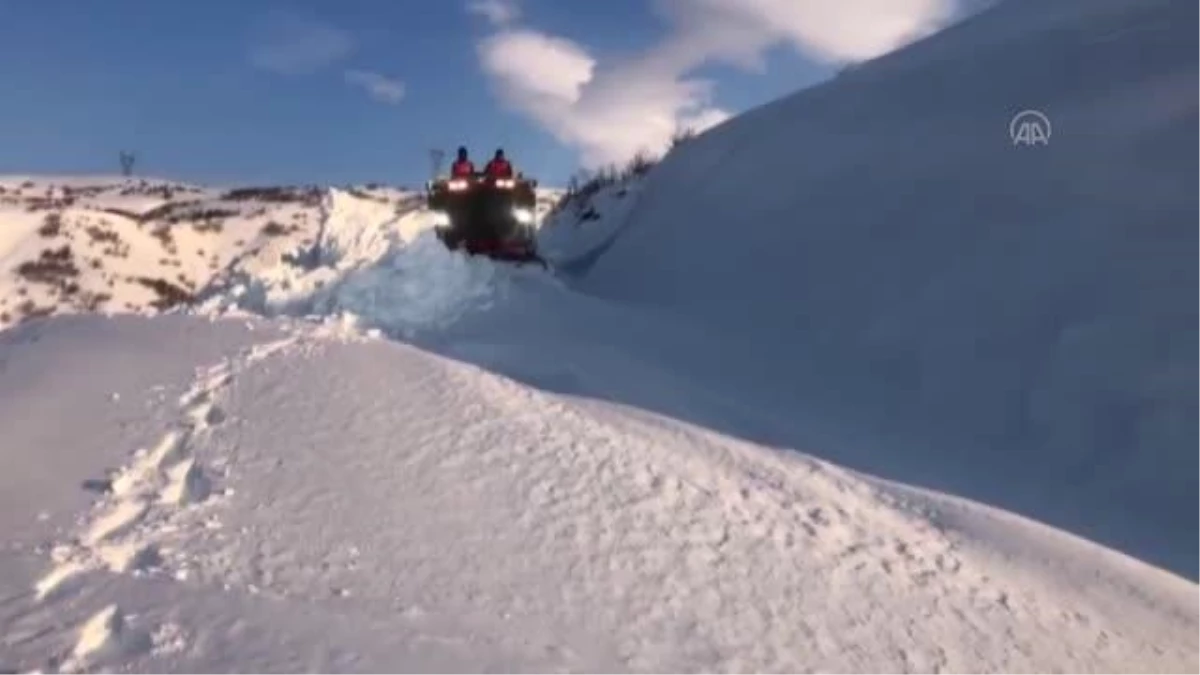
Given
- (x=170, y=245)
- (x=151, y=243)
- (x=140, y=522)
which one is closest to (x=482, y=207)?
(x=140, y=522)

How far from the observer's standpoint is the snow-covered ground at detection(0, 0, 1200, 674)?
4.84 meters

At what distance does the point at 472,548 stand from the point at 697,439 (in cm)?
265

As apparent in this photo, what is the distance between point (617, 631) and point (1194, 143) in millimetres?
8595

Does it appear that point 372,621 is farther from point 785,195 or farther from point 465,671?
point 785,195

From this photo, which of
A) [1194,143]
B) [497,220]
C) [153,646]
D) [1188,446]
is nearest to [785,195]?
[497,220]

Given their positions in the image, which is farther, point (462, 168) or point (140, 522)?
point (462, 168)

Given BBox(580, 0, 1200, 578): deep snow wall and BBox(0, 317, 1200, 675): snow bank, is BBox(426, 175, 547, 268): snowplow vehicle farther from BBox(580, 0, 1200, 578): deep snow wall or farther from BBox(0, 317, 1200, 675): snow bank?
BBox(0, 317, 1200, 675): snow bank

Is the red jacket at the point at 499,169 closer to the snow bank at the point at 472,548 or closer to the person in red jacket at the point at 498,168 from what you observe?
the person in red jacket at the point at 498,168

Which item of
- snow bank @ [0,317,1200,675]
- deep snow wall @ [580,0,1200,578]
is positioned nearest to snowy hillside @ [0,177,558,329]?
deep snow wall @ [580,0,1200,578]

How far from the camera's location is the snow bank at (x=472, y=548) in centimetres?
453

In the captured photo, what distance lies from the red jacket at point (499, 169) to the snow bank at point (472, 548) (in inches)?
306

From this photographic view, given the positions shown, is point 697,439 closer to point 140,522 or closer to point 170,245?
point 140,522

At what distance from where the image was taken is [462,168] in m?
15.6

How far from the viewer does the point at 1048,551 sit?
6.88m
